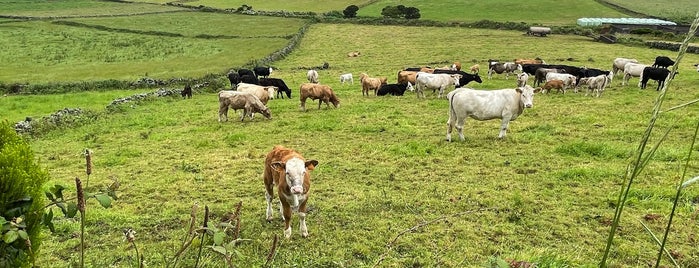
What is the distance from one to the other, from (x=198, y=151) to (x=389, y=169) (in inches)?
226

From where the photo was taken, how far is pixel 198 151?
536 inches

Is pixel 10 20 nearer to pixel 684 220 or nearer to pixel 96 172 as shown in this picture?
pixel 96 172

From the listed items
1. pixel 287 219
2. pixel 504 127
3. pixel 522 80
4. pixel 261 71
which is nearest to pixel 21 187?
pixel 287 219

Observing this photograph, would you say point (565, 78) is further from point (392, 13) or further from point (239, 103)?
point (392, 13)

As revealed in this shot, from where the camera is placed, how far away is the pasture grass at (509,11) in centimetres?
6562

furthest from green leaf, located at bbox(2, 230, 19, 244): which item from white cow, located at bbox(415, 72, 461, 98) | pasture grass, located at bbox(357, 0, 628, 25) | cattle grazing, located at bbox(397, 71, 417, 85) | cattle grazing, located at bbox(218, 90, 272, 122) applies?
pasture grass, located at bbox(357, 0, 628, 25)

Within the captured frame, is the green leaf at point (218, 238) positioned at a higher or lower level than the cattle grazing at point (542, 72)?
higher

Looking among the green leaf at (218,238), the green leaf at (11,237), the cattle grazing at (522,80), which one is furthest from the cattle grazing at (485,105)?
A: the green leaf at (11,237)

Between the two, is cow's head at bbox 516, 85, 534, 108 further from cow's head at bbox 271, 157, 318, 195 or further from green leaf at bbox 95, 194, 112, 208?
green leaf at bbox 95, 194, 112, 208

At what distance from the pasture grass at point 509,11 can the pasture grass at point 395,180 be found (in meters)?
46.4

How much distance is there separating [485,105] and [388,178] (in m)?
4.42

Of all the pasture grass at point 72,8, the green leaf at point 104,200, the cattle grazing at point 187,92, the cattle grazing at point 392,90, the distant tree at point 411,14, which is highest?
the pasture grass at point 72,8

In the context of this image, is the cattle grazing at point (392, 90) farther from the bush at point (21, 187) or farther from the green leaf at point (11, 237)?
the green leaf at point (11, 237)

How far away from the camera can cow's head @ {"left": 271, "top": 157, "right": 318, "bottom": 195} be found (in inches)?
264
